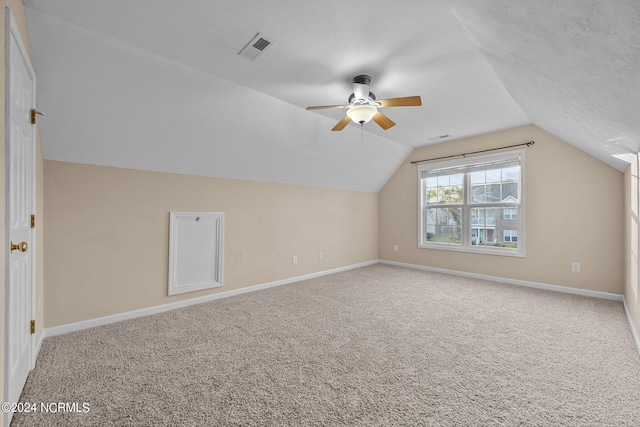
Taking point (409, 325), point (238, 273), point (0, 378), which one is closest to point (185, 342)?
point (0, 378)

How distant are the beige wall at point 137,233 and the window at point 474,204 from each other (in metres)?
2.50

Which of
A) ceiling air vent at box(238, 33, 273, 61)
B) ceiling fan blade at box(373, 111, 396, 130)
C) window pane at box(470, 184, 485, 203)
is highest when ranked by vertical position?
ceiling air vent at box(238, 33, 273, 61)

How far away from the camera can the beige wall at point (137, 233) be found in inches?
98.0

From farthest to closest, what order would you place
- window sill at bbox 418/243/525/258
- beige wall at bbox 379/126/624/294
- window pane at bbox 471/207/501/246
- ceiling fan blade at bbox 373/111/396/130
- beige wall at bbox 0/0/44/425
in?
window pane at bbox 471/207/501/246
window sill at bbox 418/243/525/258
beige wall at bbox 379/126/624/294
ceiling fan blade at bbox 373/111/396/130
beige wall at bbox 0/0/44/425

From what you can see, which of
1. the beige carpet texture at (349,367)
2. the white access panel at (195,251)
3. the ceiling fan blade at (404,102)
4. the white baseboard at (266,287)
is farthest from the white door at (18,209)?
the ceiling fan blade at (404,102)

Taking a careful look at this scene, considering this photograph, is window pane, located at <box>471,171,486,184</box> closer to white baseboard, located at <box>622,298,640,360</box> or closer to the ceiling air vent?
white baseboard, located at <box>622,298,640,360</box>

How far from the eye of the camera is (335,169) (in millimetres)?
4652

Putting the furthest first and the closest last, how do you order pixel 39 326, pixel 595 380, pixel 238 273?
pixel 238 273 < pixel 39 326 < pixel 595 380

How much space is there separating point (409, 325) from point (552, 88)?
2.29 meters

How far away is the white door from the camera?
1334 mm

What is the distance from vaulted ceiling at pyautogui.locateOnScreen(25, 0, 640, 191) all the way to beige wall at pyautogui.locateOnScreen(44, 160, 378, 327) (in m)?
0.22

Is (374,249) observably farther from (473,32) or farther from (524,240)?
(473,32)

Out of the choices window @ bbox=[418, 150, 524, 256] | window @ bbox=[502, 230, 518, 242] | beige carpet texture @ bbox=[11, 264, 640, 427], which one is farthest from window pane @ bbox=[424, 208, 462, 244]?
beige carpet texture @ bbox=[11, 264, 640, 427]

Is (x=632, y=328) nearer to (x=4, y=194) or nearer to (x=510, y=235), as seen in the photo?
(x=510, y=235)
